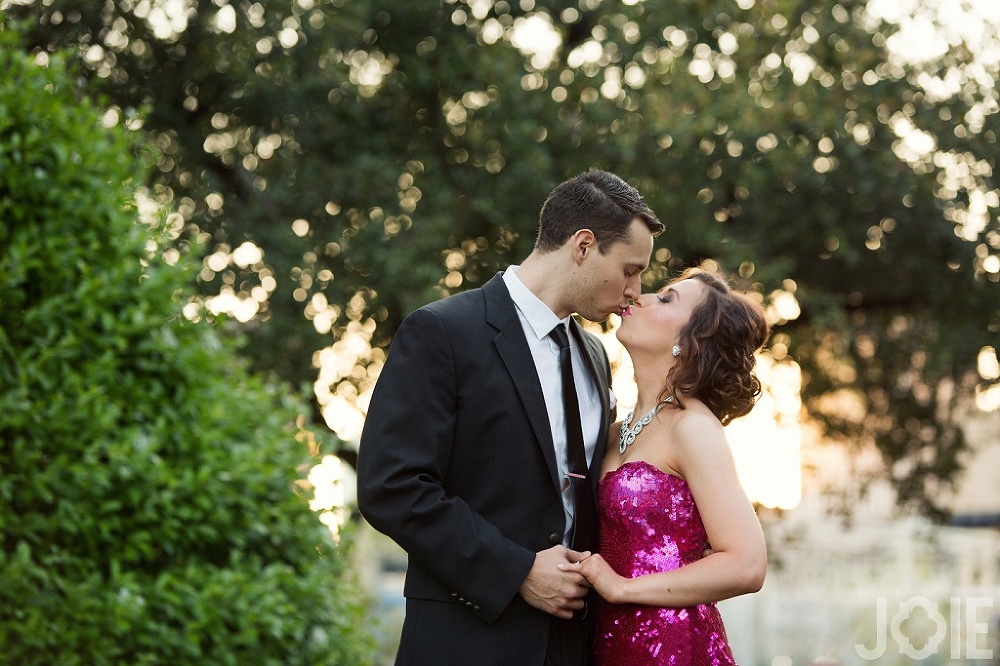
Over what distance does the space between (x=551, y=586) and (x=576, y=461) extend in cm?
40

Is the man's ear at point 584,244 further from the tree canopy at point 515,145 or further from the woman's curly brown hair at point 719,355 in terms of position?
the tree canopy at point 515,145

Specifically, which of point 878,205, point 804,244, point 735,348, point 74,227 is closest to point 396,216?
point 804,244

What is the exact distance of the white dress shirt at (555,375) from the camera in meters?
3.06

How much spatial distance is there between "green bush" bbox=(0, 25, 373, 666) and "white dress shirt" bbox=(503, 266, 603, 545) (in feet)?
4.89

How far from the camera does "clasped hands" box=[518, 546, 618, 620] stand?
282 centimetres

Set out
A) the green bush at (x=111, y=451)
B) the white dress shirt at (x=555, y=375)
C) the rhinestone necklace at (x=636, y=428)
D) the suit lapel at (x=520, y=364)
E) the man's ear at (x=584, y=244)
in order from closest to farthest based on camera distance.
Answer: the suit lapel at (x=520, y=364) → the white dress shirt at (x=555, y=375) → the man's ear at (x=584, y=244) → the rhinestone necklace at (x=636, y=428) → the green bush at (x=111, y=451)

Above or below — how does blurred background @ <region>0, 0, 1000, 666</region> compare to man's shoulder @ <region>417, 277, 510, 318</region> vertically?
above

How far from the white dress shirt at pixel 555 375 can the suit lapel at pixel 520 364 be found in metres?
0.04

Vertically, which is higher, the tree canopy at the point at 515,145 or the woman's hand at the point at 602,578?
the tree canopy at the point at 515,145

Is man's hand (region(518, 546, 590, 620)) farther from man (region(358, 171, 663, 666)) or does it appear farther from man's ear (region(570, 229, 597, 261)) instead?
man's ear (region(570, 229, 597, 261))

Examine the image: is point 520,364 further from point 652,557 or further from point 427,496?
point 652,557

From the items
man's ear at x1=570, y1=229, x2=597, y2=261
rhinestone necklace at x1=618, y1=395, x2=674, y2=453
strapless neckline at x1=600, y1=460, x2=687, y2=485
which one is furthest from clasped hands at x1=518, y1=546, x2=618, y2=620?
man's ear at x1=570, y1=229, x2=597, y2=261

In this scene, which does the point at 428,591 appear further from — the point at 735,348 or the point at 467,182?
the point at 467,182

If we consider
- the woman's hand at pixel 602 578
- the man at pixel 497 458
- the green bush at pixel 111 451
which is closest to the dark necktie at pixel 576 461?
the man at pixel 497 458
